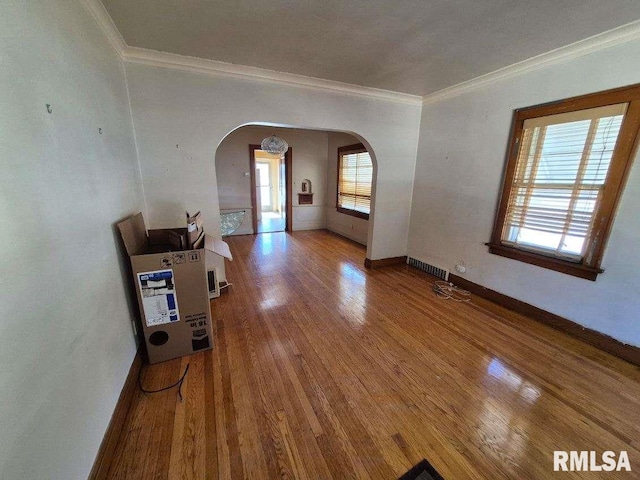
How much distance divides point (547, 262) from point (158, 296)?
3.56 metres

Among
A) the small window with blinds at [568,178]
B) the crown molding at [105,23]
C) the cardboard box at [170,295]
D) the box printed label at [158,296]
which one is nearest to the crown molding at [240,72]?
the crown molding at [105,23]

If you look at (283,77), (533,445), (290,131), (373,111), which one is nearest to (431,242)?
(373,111)

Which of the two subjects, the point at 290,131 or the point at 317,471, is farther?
the point at 290,131

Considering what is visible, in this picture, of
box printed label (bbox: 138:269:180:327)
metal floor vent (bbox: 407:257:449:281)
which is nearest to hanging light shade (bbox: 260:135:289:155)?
metal floor vent (bbox: 407:257:449:281)

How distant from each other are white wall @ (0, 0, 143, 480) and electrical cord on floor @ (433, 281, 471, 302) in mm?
3256

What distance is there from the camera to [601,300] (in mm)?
2164

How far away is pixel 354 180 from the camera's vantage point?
5570 mm

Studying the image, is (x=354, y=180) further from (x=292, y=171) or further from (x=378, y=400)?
(x=378, y=400)

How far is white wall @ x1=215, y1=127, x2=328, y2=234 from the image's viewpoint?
5.68 metres

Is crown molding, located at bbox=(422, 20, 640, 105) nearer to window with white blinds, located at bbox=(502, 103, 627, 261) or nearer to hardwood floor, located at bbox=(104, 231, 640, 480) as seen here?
window with white blinds, located at bbox=(502, 103, 627, 261)

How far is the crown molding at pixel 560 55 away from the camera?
187cm

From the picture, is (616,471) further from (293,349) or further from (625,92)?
(625,92)

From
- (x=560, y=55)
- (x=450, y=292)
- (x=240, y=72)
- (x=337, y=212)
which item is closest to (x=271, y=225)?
(x=337, y=212)

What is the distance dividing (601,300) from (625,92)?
1.71 meters
